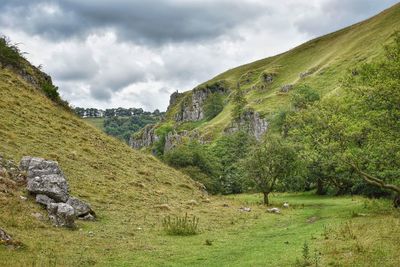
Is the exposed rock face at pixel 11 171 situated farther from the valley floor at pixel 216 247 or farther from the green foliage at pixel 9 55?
the green foliage at pixel 9 55

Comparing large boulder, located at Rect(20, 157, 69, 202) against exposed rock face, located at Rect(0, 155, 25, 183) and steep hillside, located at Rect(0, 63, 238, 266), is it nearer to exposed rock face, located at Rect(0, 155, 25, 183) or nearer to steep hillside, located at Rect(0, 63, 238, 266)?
exposed rock face, located at Rect(0, 155, 25, 183)

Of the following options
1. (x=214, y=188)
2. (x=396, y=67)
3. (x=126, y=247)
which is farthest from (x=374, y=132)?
(x=214, y=188)

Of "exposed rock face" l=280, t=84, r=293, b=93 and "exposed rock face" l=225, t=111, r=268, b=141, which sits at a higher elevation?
"exposed rock face" l=280, t=84, r=293, b=93

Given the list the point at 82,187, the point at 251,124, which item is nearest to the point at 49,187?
the point at 82,187

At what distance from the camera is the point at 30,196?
2736 cm

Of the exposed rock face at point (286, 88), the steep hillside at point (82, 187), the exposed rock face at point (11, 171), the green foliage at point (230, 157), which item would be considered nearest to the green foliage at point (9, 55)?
the steep hillside at point (82, 187)

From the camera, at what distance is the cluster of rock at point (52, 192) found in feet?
84.3

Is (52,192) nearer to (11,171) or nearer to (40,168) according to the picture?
(40,168)

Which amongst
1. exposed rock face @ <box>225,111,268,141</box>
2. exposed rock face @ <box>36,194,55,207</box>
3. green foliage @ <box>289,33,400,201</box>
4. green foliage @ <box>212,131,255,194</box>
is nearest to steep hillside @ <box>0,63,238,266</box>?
exposed rock face @ <box>36,194,55,207</box>

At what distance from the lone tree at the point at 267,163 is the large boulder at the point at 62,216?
34367mm

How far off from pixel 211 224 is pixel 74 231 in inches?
464

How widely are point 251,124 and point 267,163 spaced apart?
101532mm

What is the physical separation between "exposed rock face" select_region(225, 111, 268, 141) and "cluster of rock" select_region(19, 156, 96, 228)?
118 meters

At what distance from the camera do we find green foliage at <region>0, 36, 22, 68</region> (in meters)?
58.0
